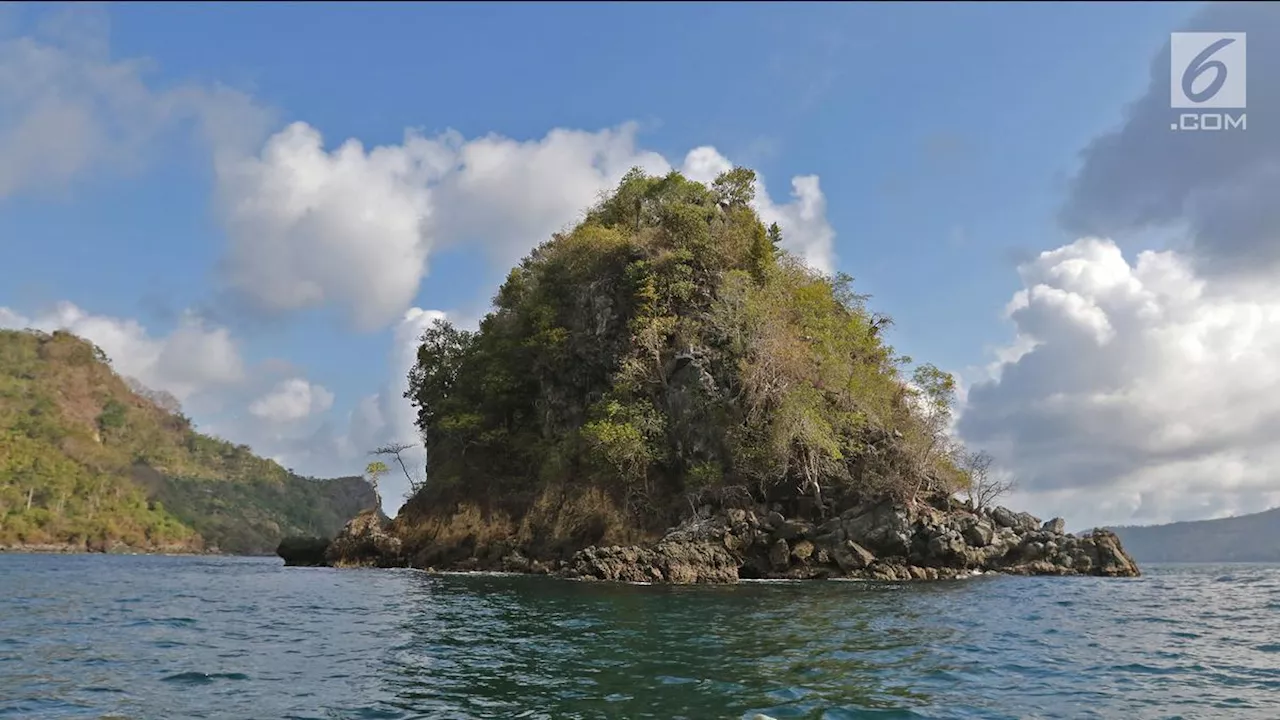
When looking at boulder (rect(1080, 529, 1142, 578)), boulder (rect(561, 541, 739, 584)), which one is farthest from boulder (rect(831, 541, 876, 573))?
boulder (rect(1080, 529, 1142, 578))

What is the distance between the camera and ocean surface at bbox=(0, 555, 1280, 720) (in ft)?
35.5

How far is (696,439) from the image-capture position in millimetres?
45281

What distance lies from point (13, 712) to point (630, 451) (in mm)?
34343

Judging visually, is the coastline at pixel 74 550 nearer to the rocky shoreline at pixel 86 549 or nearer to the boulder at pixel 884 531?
the rocky shoreline at pixel 86 549

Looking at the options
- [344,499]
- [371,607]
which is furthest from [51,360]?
[371,607]

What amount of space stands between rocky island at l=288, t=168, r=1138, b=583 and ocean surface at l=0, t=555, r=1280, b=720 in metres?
13.5

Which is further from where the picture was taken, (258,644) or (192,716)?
(258,644)

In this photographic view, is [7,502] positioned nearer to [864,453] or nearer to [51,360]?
[51,360]

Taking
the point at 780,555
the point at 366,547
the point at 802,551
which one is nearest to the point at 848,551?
the point at 802,551

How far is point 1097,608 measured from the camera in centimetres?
2409

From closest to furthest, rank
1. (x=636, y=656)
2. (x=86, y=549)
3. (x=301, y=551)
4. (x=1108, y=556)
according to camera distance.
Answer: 1. (x=636, y=656)
2. (x=1108, y=556)
3. (x=301, y=551)
4. (x=86, y=549)

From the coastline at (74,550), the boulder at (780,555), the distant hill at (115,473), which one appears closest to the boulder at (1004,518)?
the boulder at (780,555)

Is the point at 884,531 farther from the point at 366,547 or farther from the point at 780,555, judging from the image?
the point at 366,547

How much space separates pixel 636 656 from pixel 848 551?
2756 cm
